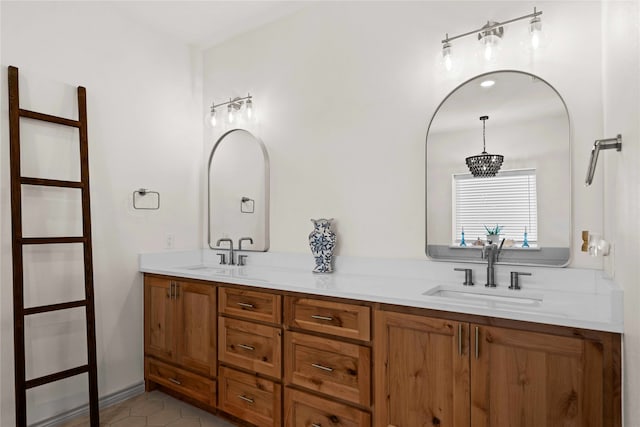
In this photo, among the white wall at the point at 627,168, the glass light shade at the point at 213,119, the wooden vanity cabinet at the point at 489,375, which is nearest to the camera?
the white wall at the point at 627,168

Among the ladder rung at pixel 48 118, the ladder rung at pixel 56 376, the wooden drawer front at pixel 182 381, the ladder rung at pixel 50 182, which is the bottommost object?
the wooden drawer front at pixel 182 381

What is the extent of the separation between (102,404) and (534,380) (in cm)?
260

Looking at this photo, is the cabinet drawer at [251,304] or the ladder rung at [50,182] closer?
the cabinet drawer at [251,304]

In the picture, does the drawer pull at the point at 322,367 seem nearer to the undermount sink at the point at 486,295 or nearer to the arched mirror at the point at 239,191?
the undermount sink at the point at 486,295

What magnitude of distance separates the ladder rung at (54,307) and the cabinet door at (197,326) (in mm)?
555

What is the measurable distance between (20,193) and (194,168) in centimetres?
132

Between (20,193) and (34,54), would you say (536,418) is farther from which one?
(34,54)

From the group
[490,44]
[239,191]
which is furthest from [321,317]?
[490,44]

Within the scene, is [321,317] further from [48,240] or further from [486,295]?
[48,240]

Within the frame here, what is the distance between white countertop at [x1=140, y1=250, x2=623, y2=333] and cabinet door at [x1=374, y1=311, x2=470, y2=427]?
92 mm

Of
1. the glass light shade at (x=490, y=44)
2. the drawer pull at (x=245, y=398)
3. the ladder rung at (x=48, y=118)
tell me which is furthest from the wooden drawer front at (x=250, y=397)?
the glass light shade at (x=490, y=44)

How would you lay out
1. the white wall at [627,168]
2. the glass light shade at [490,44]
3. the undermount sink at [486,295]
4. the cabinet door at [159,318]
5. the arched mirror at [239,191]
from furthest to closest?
1. the arched mirror at [239,191]
2. the cabinet door at [159,318]
3. the glass light shade at [490,44]
4. the undermount sink at [486,295]
5. the white wall at [627,168]

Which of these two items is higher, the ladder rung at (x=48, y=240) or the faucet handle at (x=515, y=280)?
the ladder rung at (x=48, y=240)

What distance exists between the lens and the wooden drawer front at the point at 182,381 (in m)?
2.35
